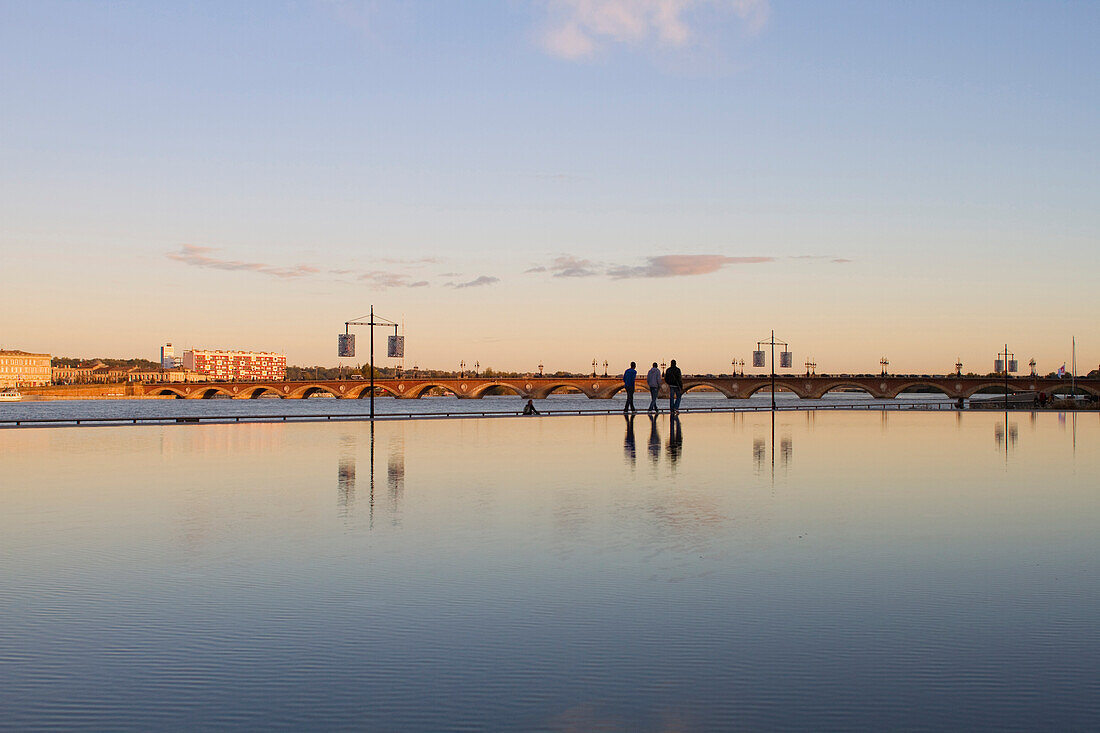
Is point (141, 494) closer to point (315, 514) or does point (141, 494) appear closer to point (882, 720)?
point (315, 514)

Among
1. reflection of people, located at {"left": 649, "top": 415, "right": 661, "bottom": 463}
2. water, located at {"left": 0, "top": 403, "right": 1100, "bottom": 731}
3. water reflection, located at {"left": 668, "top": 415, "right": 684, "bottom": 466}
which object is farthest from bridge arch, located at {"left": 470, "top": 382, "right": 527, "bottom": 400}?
water, located at {"left": 0, "top": 403, "right": 1100, "bottom": 731}

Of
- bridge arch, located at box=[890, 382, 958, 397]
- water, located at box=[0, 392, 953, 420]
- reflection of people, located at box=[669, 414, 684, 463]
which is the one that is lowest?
water, located at box=[0, 392, 953, 420]

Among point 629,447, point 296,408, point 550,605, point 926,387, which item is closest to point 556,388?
point 296,408

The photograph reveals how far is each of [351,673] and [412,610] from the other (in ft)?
4.66

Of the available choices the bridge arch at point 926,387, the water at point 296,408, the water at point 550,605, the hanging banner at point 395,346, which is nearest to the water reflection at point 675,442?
the water at point 550,605

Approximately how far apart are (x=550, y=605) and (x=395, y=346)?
40.3m

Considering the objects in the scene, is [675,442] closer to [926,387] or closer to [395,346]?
[395,346]

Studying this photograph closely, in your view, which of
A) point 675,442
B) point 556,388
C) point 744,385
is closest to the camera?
point 675,442

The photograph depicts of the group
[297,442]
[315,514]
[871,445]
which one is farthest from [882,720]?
[297,442]

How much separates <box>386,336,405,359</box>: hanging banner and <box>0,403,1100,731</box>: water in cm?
3071

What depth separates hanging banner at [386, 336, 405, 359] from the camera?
45594mm

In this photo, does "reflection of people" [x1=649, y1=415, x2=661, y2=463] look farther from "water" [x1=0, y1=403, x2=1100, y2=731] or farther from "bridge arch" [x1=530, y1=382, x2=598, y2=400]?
"bridge arch" [x1=530, y1=382, x2=598, y2=400]

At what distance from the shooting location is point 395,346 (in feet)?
151

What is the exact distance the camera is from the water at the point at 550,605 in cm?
459
